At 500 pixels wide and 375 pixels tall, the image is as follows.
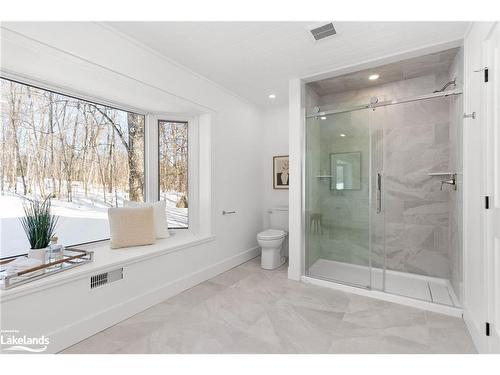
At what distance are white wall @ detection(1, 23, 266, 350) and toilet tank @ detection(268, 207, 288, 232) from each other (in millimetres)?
258

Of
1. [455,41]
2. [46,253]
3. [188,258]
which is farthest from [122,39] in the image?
[455,41]

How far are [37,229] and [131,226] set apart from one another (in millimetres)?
713

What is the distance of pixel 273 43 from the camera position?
218 cm

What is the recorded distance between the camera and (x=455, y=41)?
2.08 m

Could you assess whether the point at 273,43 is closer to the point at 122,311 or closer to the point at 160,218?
the point at 160,218

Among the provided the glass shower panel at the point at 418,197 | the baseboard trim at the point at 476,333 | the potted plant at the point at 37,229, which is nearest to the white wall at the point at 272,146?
the glass shower panel at the point at 418,197

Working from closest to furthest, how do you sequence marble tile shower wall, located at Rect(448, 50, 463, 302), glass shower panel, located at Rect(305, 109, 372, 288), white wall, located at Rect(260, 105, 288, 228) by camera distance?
marble tile shower wall, located at Rect(448, 50, 463, 302), glass shower panel, located at Rect(305, 109, 372, 288), white wall, located at Rect(260, 105, 288, 228)

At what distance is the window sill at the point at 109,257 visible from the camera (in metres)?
1.53

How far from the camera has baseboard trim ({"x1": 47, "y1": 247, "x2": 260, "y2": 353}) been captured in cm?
166

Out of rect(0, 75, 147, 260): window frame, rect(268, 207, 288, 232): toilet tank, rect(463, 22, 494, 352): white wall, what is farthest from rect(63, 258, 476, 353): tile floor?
rect(268, 207, 288, 232): toilet tank

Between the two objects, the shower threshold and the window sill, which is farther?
the shower threshold

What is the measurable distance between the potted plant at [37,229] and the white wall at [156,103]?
35cm

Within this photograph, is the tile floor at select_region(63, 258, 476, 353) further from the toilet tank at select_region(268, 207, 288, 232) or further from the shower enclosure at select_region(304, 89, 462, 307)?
the toilet tank at select_region(268, 207, 288, 232)
